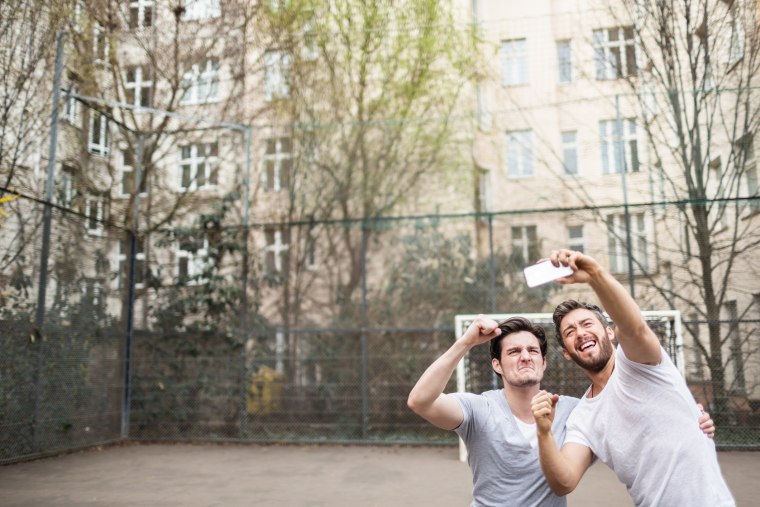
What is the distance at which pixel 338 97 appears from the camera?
1215 cm

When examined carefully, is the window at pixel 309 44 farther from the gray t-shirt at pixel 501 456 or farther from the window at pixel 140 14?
the gray t-shirt at pixel 501 456

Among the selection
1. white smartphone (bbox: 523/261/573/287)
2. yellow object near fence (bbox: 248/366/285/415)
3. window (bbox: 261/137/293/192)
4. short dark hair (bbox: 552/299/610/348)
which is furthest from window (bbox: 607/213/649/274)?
white smartphone (bbox: 523/261/573/287)

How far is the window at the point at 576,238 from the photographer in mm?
9109

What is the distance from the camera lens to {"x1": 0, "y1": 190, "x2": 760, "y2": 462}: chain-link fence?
805 cm

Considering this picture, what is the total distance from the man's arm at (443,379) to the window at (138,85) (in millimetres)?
10554

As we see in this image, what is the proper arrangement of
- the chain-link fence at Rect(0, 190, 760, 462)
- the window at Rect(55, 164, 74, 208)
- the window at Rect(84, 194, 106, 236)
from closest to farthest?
the chain-link fence at Rect(0, 190, 760, 462) < the window at Rect(55, 164, 74, 208) < the window at Rect(84, 194, 106, 236)

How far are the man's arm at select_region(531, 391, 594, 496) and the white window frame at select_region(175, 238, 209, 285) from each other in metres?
8.33

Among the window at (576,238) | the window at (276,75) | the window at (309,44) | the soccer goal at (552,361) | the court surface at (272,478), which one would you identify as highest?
the window at (309,44)

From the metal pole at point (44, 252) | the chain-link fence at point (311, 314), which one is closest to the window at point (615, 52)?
the chain-link fence at point (311, 314)

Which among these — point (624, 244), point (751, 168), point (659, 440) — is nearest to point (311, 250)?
point (624, 244)

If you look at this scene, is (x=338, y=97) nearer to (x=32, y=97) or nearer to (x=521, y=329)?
(x=32, y=97)

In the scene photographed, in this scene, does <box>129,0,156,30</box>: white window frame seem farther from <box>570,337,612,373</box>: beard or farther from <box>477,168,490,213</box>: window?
<box>570,337,612,373</box>: beard

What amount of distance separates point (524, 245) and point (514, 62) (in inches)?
192

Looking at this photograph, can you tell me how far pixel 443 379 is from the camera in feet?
7.45
